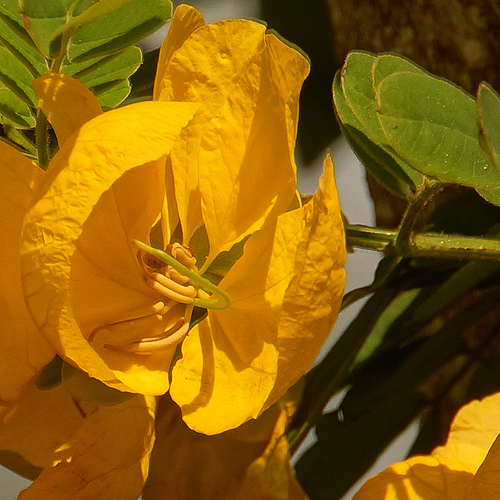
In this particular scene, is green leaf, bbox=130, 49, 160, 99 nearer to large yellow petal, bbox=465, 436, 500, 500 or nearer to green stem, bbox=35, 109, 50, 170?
green stem, bbox=35, 109, 50, 170

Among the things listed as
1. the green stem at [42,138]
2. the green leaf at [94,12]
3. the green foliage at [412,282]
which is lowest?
the green foliage at [412,282]

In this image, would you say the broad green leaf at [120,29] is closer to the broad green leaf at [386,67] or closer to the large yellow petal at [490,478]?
the broad green leaf at [386,67]

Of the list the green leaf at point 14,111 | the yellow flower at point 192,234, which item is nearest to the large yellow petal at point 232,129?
the yellow flower at point 192,234

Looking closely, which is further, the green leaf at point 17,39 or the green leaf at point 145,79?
the green leaf at point 145,79

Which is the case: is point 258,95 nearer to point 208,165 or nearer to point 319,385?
point 208,165

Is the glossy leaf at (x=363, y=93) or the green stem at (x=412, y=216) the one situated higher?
the glossy leaf at (x=363, y=93)

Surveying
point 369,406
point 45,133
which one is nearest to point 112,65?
point 45,133

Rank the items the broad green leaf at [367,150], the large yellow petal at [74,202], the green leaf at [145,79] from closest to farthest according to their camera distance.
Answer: the large yellow petal at [74,202]
the broad green leaf at [367,150]
the green leaf at [145,79]

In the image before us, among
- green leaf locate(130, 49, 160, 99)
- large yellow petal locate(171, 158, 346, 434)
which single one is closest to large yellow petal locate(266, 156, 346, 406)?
large yellow petal locate(171, 158, 346, 434)
